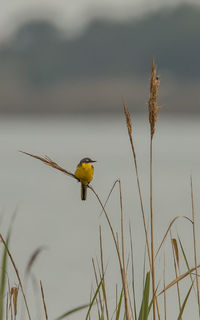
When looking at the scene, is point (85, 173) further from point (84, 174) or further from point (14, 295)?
point (14, 295)

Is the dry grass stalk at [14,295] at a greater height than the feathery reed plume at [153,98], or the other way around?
the feathery reed plume at [153,98]

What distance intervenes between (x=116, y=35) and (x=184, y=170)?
460 feet

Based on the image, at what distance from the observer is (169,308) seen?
38.3 ft

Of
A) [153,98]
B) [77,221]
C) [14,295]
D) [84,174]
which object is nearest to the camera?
[153,98]

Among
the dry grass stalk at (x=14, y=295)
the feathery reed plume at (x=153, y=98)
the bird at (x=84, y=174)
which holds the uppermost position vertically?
the feathery reed plume at (x=153, y=98)

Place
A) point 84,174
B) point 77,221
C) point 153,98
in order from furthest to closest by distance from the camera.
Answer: point 77,221
point 84,174
point 153,98

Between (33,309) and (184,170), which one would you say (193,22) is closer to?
(184,170)

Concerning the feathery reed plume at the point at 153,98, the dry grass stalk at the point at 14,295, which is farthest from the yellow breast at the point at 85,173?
the feathery reed plume at the point at 153,98

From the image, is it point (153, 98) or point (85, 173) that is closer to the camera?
point (153, 98)

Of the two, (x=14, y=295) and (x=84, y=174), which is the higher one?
(x=84, y=174)

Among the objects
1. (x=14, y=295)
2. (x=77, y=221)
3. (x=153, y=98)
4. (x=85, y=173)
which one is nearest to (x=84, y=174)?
(x=85, y=173)

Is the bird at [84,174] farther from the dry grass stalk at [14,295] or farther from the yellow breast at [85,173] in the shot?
the dry grass stalk at [14,295]

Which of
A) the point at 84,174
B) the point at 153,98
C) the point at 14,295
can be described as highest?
the point at 153,98

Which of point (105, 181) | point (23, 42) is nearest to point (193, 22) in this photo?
point (23, 42)
